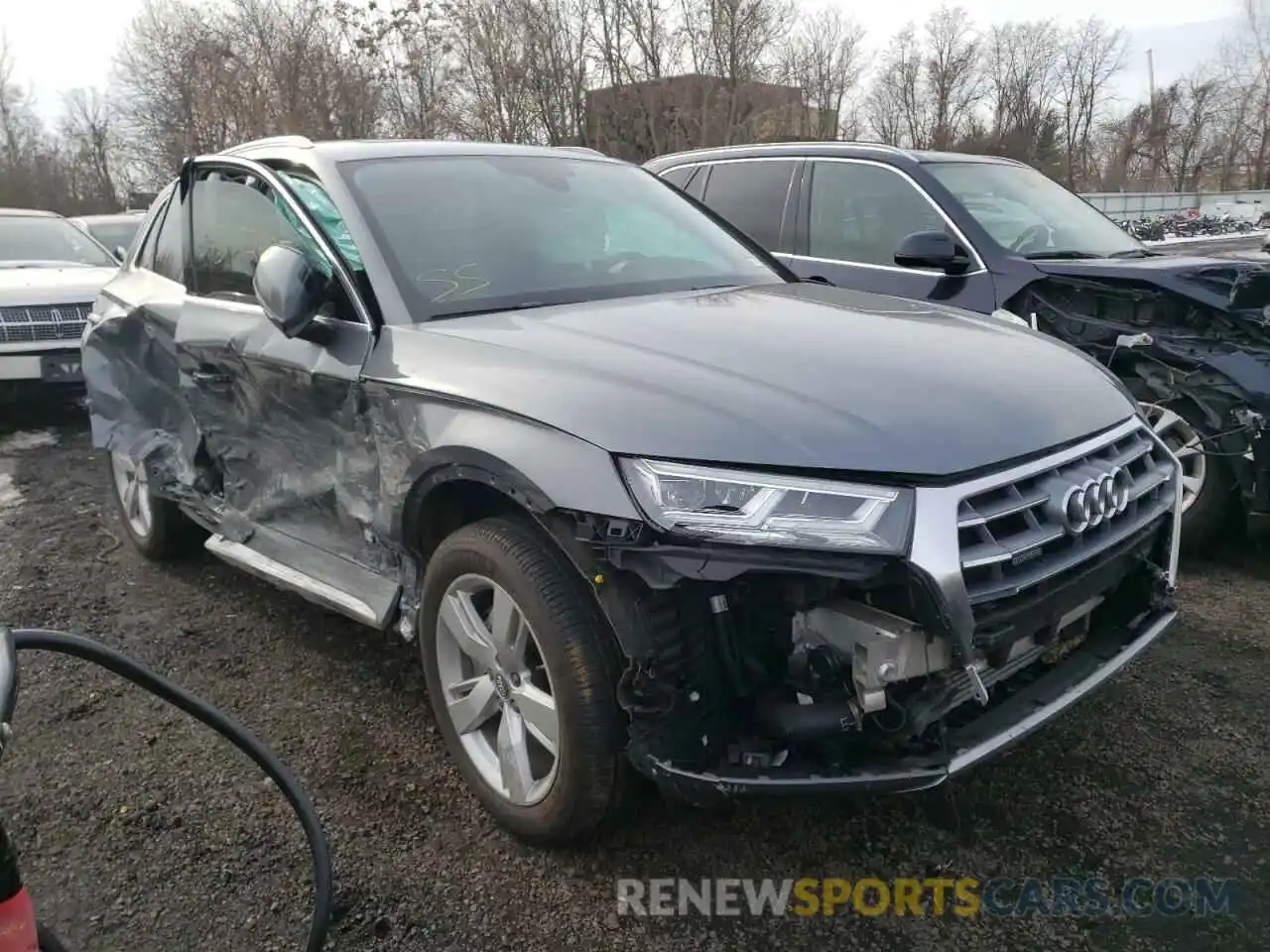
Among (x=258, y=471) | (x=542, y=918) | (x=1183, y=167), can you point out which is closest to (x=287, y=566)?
(x=258, y=471)

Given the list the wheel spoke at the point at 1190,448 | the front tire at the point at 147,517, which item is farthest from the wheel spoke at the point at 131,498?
the wheel spoke at the point at 1190,448

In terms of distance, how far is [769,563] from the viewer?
1.93m

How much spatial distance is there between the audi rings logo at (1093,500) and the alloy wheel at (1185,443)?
7.18ft

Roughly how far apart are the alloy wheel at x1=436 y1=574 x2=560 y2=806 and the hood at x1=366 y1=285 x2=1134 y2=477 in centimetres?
55

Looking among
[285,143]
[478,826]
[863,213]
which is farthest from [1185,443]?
[285,143]

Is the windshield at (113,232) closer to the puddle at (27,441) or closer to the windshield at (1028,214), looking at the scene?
the puddle at (27,441)

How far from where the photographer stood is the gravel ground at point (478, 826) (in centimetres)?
225

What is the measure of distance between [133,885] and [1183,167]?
57518mm

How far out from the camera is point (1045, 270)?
15.4 feet

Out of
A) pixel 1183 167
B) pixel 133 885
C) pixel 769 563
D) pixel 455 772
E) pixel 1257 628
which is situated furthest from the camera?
pixel 1183 167

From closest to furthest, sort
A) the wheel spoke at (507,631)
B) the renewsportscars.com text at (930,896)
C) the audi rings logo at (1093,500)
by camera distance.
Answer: the audi rings logo at (1093,500), the renewsportscars.com text at (930,896), the wheel spoke at (507,631)

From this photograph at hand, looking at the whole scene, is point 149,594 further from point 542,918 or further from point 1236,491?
point 1236,491

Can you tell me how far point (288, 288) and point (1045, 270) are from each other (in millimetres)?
3585

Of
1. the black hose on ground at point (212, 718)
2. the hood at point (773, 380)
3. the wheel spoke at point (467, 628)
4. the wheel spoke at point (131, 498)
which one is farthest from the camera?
the wheel spoke at point (131, 498)
